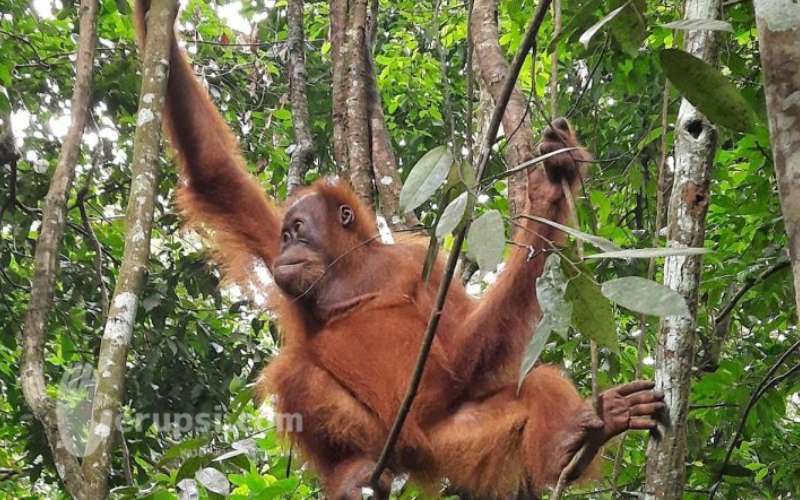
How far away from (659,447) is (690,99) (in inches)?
33.3

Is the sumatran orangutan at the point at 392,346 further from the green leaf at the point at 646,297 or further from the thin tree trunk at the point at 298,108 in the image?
the green leaf at the point at 646,297

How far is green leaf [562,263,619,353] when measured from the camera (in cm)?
177

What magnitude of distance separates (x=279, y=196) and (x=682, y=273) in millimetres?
6057

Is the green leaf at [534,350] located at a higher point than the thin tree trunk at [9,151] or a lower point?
lower

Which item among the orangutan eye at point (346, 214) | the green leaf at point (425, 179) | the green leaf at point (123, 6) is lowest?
the green leaf at point (425, 179)

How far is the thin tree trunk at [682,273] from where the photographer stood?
212 centimetres

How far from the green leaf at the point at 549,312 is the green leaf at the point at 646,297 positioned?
0.31 feet

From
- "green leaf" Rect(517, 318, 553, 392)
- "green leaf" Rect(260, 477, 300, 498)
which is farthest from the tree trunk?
"green leaf" Rect(517, 318, 553, 392)

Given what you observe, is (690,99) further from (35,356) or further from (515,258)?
(35,356)

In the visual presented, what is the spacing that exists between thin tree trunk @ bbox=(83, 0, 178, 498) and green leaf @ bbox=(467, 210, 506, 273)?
5.49 feet

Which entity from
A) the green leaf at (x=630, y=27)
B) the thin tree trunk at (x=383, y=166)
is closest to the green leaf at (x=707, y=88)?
the green leaf at (x=630, y=27)

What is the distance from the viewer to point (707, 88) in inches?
70.7

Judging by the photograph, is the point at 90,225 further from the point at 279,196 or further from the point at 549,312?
the point at 549,312

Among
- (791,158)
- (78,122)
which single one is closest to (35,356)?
(78,122)
